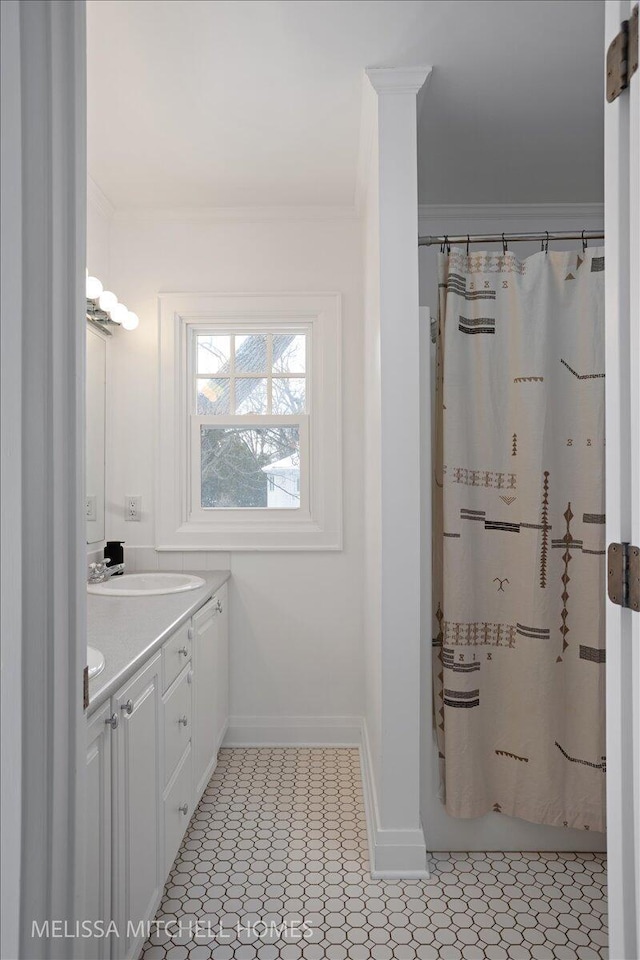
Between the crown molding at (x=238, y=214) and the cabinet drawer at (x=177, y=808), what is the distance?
2378 mm

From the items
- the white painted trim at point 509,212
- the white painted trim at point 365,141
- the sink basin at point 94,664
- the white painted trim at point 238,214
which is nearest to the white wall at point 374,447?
Answer: the white painted trim at point 365,141

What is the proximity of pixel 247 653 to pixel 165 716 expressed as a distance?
131 centimetres

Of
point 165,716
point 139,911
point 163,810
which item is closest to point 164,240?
point 165,716

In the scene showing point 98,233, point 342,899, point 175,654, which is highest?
point 98,233

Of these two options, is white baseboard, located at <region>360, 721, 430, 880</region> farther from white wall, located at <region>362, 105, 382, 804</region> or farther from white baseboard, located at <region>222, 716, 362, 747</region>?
white baseboard, located at <region>222, 716, 362, 747</region>

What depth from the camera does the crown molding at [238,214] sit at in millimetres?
3139

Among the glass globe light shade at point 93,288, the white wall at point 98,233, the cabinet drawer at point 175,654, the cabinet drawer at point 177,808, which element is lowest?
the cabinet drawer at point 177,808

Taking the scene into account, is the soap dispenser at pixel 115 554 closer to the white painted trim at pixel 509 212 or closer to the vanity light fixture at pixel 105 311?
the vanity light fixture at pixel 105 311

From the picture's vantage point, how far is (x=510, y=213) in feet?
10.5

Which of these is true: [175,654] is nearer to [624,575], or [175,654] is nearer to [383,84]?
[624,575]

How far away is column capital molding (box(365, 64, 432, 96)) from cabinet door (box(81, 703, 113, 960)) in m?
2.01

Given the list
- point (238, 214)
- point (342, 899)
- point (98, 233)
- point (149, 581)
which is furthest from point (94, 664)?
point (238, 214)

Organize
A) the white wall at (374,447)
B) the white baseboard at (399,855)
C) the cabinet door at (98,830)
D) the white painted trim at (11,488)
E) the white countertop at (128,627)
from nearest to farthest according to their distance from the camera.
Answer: the white painted trim at (11,488) → the cabinet door at (98,830) → the white countertop at (128,627) → the white baseboard at (399,855) → the white wall at (374,447)

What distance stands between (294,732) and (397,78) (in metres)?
2.77
